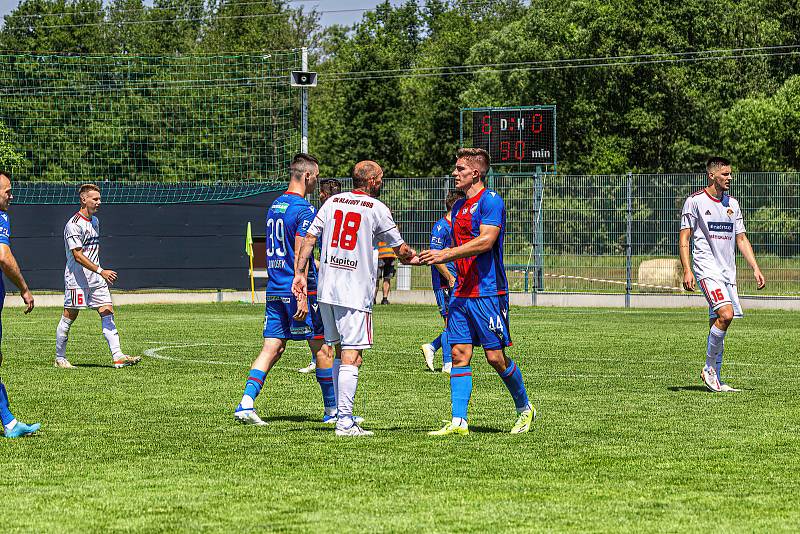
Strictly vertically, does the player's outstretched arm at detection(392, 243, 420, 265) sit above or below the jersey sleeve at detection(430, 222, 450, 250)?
above

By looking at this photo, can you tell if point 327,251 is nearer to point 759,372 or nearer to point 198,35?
point 759,372

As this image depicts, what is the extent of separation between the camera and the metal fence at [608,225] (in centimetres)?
2798

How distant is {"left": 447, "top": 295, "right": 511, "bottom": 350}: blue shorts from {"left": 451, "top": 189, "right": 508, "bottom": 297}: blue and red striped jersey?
0.06 m

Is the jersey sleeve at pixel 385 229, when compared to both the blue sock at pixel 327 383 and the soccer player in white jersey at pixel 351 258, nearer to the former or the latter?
the soccer player in white jersey at pixel 351 258

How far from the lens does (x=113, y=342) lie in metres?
15.4

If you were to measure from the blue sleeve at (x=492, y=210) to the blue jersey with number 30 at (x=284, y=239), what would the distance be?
4.63ft

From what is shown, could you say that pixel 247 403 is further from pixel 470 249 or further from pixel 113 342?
pixel 113 342

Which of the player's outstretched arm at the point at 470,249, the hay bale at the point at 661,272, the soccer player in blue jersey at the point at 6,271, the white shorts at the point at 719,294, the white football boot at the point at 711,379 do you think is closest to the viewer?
the player's outstretched arm at the point at 470,249

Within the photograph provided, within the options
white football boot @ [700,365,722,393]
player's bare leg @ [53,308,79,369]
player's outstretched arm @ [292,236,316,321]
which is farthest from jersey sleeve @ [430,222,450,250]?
player's bare leg @ [53,308,79,369]

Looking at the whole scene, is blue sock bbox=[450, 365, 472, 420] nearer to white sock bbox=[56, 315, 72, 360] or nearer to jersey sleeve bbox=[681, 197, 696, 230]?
jersey sleeve bbox=[681, 197, 696, 230]

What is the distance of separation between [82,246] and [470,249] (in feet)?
24.8

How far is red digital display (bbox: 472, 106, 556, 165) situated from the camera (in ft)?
103

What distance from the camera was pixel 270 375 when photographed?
14.1 metres

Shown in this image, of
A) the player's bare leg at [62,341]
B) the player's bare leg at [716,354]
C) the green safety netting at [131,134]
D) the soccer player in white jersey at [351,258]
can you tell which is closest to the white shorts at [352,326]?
the soccer player in white jersey at [351,258]
